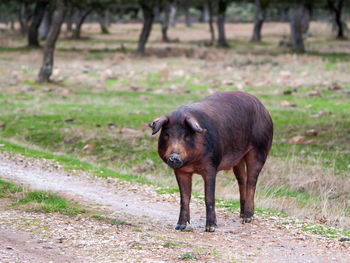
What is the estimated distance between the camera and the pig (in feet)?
25.3

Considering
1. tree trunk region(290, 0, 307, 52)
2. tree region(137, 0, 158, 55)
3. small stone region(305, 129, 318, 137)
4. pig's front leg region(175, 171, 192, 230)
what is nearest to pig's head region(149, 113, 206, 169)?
pig's front leg region(175, 171, 192, 230)

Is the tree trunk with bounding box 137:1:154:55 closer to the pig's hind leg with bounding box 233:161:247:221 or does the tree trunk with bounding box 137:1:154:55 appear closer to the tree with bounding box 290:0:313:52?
the tree with bounding box 290:0:313:52

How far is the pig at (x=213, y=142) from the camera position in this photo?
7.70m

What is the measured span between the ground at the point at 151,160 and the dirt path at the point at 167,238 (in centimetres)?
2

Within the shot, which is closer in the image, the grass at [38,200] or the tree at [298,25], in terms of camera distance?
the grass at [38,200]

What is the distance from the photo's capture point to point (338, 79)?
28.8 meters

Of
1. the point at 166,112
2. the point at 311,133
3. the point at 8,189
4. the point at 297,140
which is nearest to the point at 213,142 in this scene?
the point at 8,189

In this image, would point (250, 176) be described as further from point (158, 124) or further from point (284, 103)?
point (284, 103)

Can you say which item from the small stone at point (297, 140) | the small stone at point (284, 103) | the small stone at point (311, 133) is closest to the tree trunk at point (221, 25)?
the small stone at point (284, 103)

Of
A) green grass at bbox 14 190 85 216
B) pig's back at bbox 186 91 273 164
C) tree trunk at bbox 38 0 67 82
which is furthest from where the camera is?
tree trunk at bbox 38 0 67 82

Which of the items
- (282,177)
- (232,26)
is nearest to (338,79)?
(282,177)

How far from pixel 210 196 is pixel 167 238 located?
83 cm

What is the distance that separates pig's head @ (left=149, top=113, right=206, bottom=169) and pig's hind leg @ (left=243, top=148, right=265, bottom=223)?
1.48 meters

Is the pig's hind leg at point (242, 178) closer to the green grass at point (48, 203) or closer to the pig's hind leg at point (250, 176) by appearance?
the pig's hind leg at point (250, 176)
